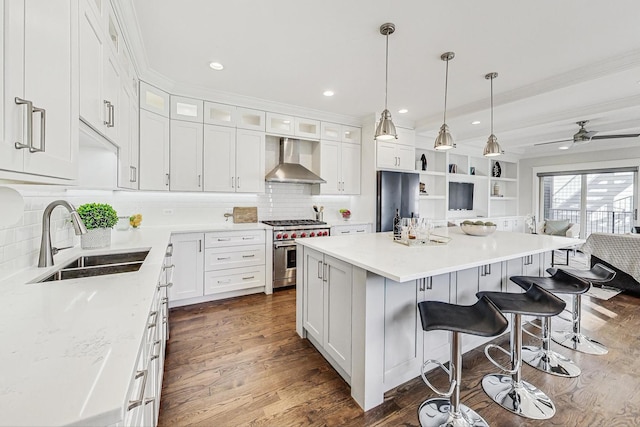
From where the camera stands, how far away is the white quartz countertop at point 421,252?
4.99 feet

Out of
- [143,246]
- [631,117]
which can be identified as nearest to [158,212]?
[143,246]

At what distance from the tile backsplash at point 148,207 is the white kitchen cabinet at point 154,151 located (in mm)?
364

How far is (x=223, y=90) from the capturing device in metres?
3.50

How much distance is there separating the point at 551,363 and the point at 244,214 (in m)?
3.63

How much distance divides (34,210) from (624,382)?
3.95 meters

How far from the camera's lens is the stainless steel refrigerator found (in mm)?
4504

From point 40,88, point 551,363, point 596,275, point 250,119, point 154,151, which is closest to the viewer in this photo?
point 40,88

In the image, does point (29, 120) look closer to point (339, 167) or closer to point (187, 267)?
point (187, 267)

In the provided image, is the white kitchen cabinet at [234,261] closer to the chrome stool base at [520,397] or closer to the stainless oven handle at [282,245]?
the stainless oven handle at [282,245]

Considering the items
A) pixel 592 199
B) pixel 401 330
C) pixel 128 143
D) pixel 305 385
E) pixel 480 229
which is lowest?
pixel 305 385

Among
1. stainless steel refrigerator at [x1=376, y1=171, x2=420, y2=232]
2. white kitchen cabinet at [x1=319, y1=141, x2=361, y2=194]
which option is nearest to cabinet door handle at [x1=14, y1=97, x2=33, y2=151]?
white kitchen cabinet at [x1=319, y1=141, x2=361, y2=194]

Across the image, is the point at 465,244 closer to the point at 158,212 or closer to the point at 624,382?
the point at 624,382

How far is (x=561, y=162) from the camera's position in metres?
6.67

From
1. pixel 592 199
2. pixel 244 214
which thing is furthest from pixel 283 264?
pixel 592 199
